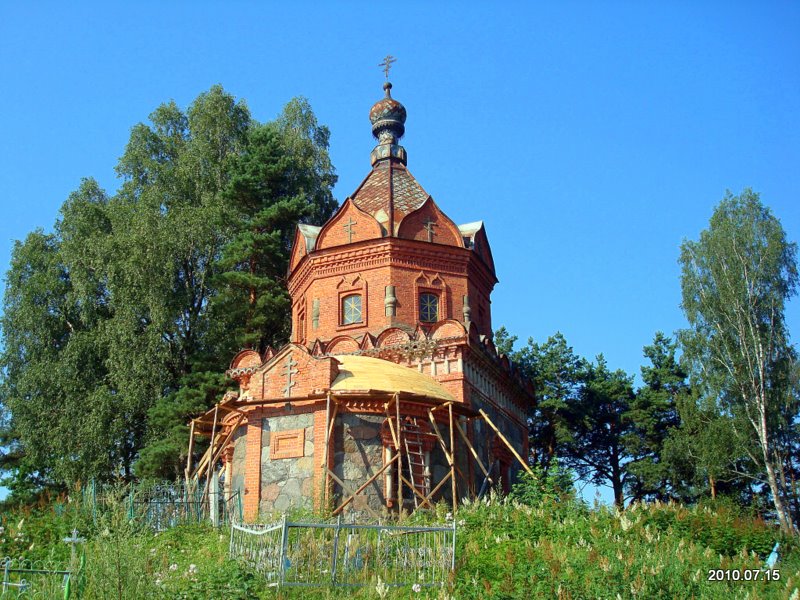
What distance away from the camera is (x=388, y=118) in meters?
22.8

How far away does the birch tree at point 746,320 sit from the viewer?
20078 millimetres

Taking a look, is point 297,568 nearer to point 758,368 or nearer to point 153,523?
point 153,523

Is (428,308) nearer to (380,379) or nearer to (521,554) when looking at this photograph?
(380,379)

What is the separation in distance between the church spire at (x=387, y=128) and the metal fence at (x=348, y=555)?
14.7m

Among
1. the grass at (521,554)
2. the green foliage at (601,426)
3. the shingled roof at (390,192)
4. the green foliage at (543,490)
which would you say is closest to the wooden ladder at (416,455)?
the grass at (521,554)

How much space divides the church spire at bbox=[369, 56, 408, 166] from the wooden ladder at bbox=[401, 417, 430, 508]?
990 centimetres

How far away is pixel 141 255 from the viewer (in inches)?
906

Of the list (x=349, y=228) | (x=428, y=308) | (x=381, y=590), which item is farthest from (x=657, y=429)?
(x=381, y=590)

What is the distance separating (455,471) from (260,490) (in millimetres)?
3439

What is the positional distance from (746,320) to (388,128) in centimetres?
1055

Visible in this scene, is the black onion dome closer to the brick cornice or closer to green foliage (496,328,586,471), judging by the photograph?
the brick cornice

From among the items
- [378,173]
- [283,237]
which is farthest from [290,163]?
[378,173]

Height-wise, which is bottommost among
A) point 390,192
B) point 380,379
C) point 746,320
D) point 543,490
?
point 543,490

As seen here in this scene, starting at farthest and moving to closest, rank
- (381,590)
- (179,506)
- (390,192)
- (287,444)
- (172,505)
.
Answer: (390,192), (179,506), (172,505), (287,444), (381,590)
